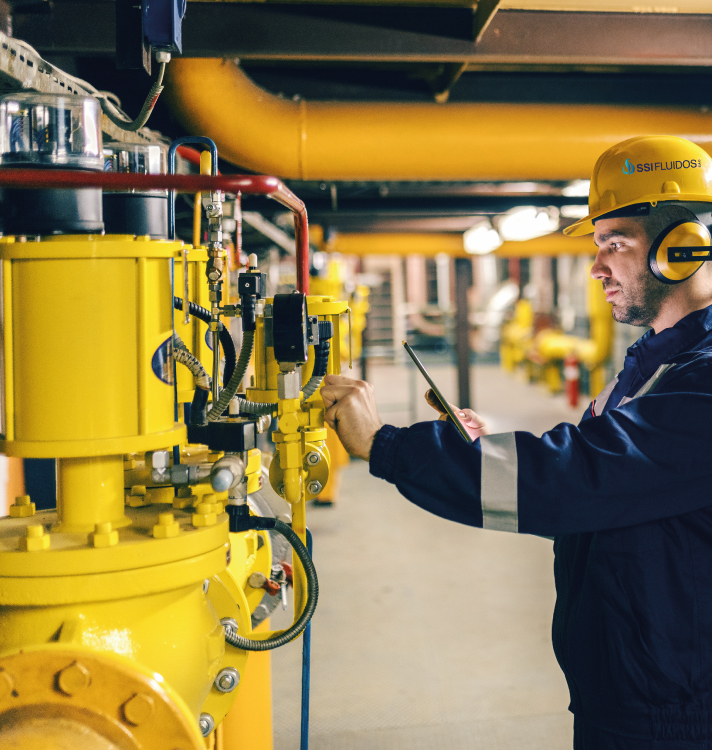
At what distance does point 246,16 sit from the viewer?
73.8 inches

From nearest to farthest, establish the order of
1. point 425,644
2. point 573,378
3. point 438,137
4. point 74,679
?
point 74,679
point 438,137
point 425,644
point 573,378

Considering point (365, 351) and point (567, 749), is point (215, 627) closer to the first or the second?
point (567, 749)

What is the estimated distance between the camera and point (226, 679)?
40.3 inches

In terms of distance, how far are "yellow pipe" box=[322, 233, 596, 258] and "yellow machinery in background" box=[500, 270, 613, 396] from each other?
592mm

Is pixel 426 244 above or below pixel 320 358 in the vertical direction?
above

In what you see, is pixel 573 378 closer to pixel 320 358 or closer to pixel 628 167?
pixel 628 167

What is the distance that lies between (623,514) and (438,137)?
157 centimetres

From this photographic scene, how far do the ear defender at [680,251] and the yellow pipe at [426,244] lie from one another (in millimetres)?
4941

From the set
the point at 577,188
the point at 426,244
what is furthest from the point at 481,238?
the point at 577,188

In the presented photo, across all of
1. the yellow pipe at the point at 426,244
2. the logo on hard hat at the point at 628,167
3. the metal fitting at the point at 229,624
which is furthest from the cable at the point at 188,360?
the yellow pipe at the point at 426,244

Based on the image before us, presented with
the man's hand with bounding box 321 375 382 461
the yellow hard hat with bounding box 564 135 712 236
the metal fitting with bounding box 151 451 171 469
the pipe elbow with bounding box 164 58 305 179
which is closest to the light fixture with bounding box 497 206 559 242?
the pipe elbow with bounding box 164 58 305 179

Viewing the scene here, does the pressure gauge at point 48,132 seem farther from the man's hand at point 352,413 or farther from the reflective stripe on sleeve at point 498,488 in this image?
the reflective stripe on sleeve at point 498,488

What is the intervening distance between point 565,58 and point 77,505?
1766 mm

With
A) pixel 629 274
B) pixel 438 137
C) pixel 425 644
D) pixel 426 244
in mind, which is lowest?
pixel 425 644
